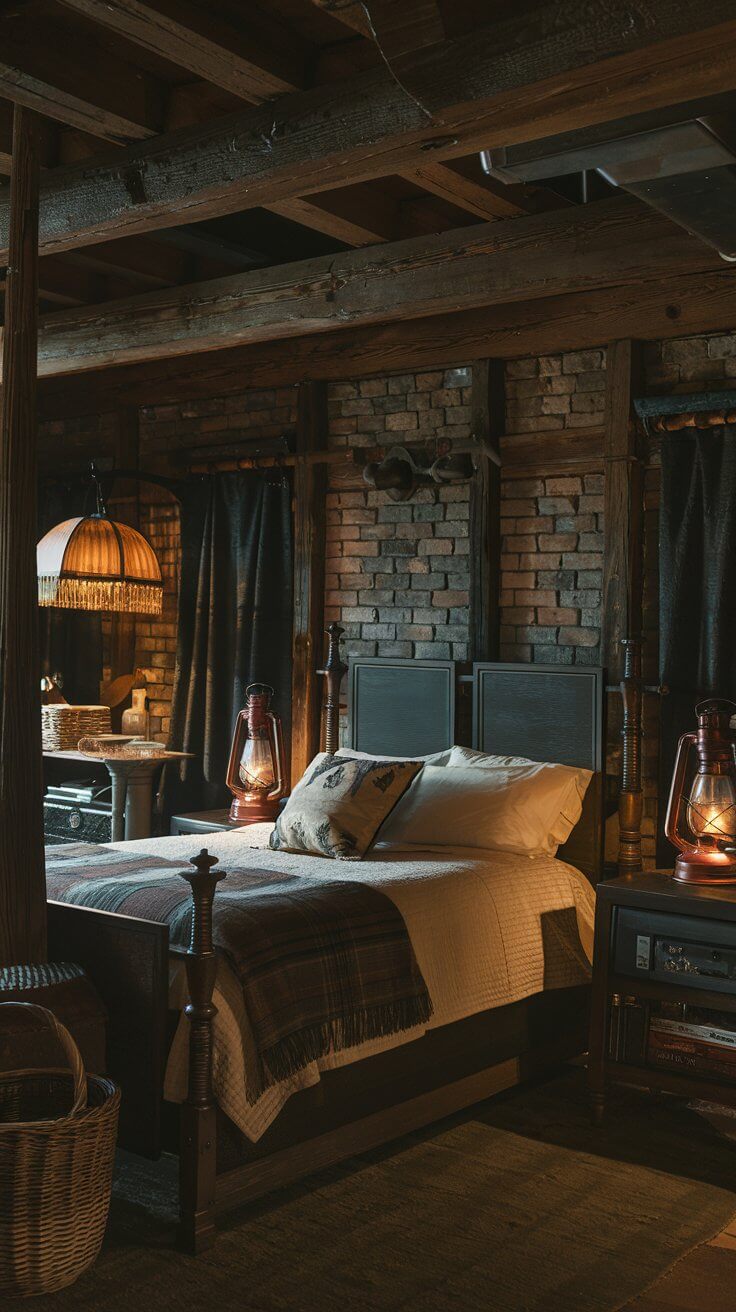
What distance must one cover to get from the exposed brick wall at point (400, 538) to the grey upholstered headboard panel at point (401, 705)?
12 centimetres

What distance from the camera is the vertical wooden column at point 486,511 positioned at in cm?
496

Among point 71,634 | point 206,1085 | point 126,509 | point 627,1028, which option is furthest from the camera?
point 71,634

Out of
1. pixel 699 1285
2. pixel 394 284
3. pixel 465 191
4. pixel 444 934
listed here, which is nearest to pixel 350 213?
pixel 394 284

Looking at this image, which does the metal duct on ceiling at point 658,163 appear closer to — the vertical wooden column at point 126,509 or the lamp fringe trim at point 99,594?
the lamp fringe trim at point 99,594

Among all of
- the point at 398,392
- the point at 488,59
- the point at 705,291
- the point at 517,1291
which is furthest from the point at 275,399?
the point at 517,1291

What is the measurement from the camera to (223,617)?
5871 mm

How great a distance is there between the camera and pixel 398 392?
5.31 m

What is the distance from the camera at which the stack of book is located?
3652mm

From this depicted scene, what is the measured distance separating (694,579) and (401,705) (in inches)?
52.8

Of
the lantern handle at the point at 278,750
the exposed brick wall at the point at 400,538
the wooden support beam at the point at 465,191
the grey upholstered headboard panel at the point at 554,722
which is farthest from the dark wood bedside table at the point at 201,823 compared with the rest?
the wooden support beam at the point at 465,191

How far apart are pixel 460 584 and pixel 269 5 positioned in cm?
251

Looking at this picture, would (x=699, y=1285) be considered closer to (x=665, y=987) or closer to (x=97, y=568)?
(x=665, y=987)

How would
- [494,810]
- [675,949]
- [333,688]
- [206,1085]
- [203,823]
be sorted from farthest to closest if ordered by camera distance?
[333,688] < [203,823] < [494,810] < [675,949] < [206,1085]

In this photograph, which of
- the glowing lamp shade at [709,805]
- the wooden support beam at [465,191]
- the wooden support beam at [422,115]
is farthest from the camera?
the glowing lamp shade at [709,805]
